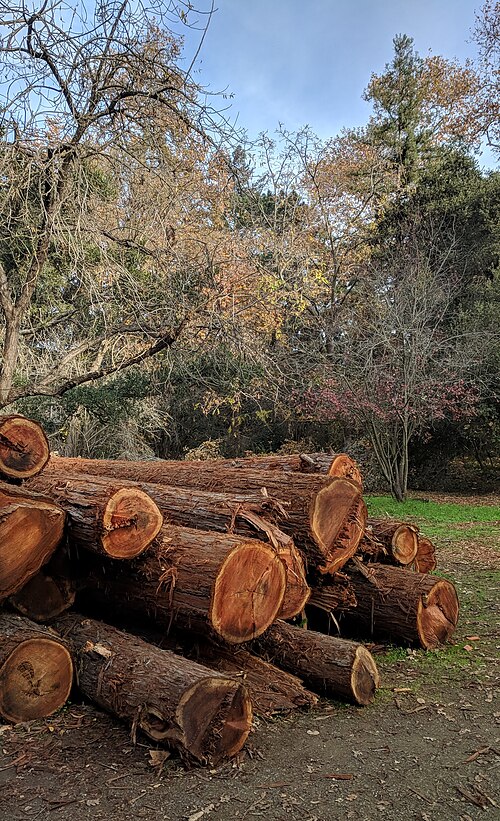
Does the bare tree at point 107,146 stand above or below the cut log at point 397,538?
above

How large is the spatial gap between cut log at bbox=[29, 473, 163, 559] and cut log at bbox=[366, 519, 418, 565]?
5.84ft

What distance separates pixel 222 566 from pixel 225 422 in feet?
41.2

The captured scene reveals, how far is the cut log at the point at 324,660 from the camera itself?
3186mm

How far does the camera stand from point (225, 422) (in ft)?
50.7

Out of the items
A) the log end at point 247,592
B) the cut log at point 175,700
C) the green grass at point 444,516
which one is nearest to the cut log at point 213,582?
Result: the log end at point 247,592

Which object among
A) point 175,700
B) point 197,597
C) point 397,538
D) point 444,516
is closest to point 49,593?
point 197,597

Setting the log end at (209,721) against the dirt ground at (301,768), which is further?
the log end at (209,721)

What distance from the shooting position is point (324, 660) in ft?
10.8

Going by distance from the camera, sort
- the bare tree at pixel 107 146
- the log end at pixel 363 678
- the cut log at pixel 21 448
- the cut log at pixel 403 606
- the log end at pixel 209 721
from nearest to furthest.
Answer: the log end at pixel 209 721
the log end at pixel 363 678
the cut log at pixel 403 606
the cut log at pixel 21 448
the bare tree at pixel 107 146

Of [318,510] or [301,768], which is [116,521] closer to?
[318,510]

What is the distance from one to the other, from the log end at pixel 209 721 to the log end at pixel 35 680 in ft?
2.10

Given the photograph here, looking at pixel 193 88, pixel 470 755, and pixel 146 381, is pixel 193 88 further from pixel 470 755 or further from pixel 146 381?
pixel 146 381

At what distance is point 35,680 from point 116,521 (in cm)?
86

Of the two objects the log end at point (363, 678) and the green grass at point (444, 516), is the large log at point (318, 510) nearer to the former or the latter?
the log end at point (363, 678)
